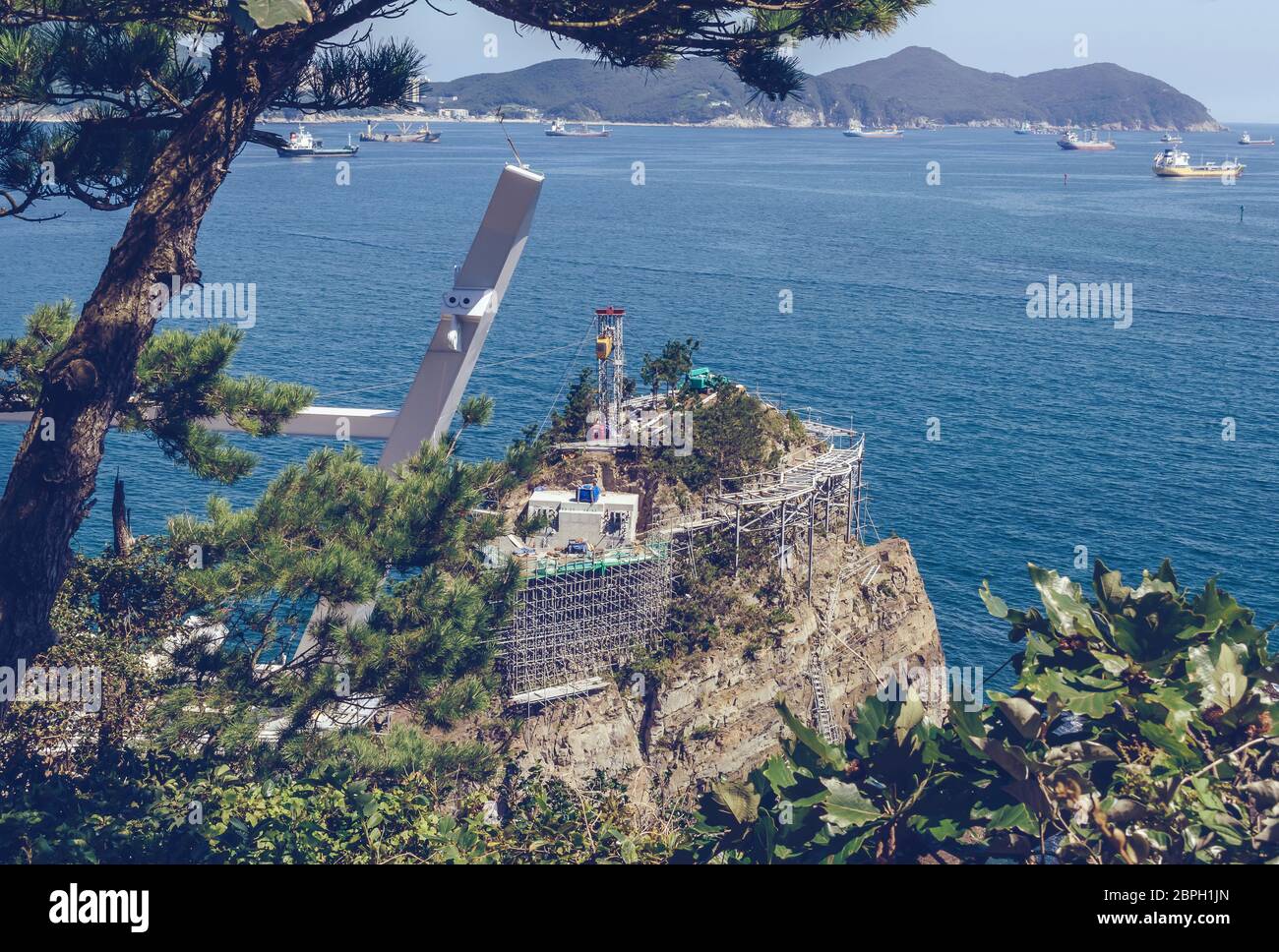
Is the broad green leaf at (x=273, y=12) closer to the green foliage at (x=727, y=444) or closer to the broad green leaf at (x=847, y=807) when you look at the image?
the broad green leaf at (x=847, y=807)

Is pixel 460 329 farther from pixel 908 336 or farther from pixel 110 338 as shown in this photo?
pixel 908 336

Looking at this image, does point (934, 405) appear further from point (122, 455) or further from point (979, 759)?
point (979, 759)

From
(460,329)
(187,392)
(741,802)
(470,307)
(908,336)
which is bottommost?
(741,802)

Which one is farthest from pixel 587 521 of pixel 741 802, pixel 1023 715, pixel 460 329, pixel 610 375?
pixel 1023 715

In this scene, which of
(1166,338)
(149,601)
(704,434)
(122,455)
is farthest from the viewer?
(1166,338)

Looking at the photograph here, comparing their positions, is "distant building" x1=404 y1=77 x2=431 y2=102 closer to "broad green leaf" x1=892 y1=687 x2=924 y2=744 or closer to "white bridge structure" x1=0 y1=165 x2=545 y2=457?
"white bridge structure" x1=0 y1=165 x2=545 y2=457

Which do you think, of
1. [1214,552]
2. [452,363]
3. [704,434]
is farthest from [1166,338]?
[452,363]
